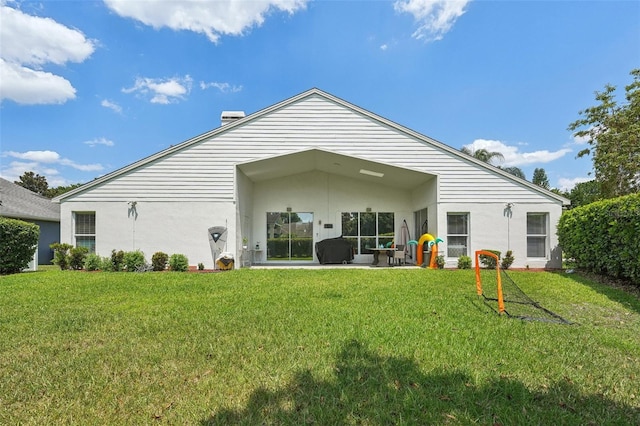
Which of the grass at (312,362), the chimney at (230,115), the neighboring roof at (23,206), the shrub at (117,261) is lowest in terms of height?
the grass at (312,362)

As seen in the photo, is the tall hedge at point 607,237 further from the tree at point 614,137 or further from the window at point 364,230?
the tree at point 614,137

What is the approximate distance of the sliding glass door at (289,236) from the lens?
52.0 ft

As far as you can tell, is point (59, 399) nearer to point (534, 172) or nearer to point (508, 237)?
point (508, 237)

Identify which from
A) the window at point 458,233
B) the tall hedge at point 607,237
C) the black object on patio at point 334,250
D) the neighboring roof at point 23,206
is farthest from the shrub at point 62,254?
the tall hedge at point 607,237

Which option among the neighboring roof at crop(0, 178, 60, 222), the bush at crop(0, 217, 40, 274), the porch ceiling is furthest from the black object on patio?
the neighboring roof at crop(0, 178, 60, 222)

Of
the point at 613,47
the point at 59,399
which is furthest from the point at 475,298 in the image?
the point at 613,47

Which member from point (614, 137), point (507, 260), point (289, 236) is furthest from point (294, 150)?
point (614, 137)

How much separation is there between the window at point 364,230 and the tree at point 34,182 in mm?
40381

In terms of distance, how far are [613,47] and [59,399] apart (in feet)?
60.4

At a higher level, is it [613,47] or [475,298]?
[613,47]

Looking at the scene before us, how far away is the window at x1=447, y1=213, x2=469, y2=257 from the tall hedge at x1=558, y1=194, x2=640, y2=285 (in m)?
3.15

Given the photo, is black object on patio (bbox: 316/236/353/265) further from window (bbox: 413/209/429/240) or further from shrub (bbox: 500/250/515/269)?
shrub (bbox: 500/250/515/269)

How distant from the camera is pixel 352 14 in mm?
11281

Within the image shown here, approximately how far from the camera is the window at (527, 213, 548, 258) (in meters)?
12.7
